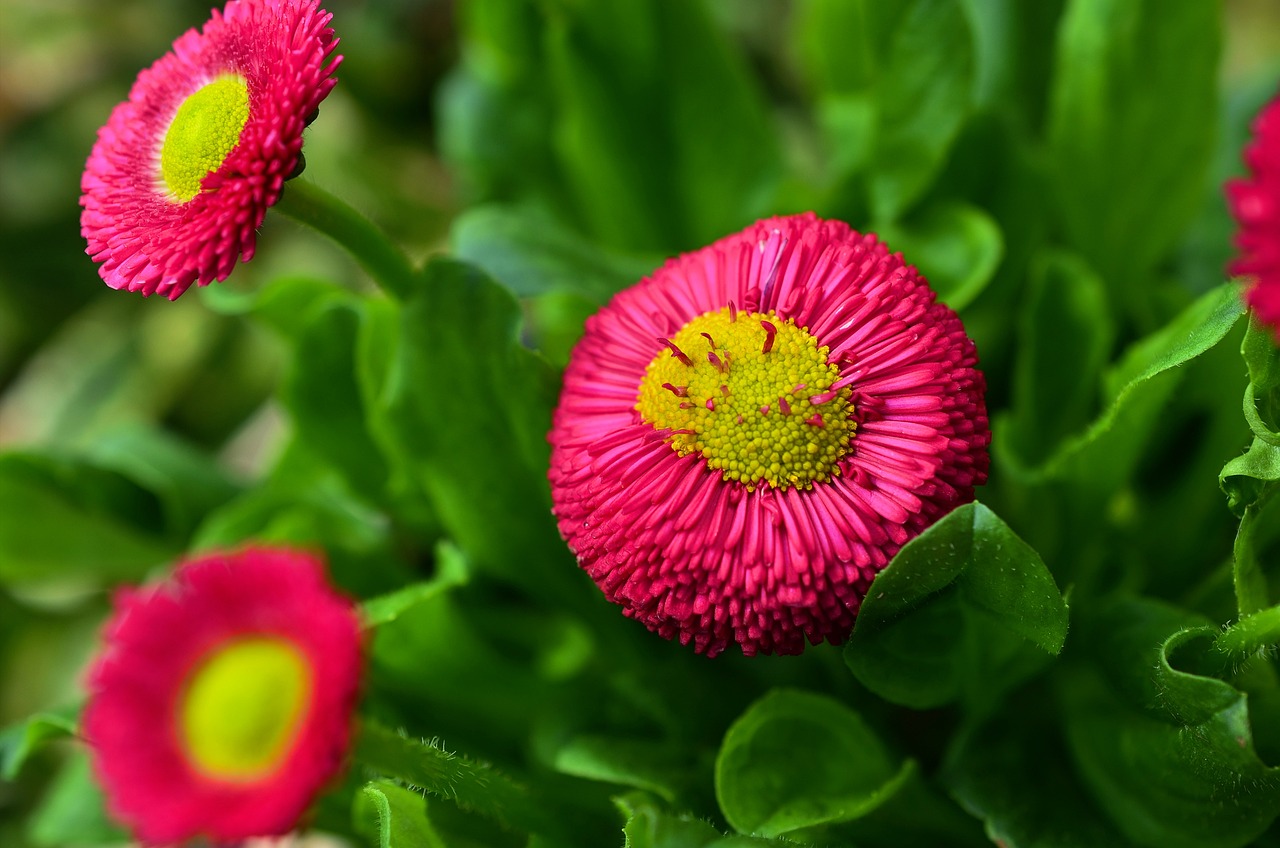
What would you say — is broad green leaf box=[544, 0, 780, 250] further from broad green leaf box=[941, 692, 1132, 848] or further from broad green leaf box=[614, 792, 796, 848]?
broad green leaf box=[614, 792, 796, 848]

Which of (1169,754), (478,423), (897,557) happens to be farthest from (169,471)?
(1169,754)

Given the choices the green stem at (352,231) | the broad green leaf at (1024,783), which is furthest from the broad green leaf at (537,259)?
the broad green leaf at (1024,783)

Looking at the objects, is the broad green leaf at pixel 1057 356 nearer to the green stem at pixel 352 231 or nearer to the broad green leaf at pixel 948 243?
the broad green leaf at pixel 948 243

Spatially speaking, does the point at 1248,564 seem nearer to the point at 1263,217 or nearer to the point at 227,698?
the point at 1263,217

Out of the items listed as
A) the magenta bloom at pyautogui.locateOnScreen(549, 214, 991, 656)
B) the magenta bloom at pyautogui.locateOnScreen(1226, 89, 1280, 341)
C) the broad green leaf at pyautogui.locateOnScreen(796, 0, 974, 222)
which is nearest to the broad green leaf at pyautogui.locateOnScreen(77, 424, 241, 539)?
the magenta bloom at pyautogui.locateOnScreen(549, 214, 991, 656)

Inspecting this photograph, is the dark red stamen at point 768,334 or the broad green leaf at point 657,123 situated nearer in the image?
the dark red stamen at point 768,334

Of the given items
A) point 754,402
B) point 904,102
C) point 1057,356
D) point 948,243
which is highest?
point 904,102
